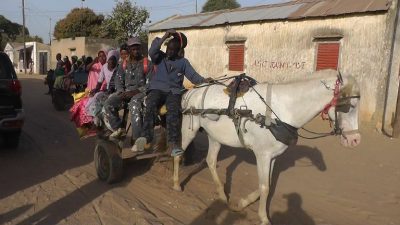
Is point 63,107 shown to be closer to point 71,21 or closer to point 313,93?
point 313,93

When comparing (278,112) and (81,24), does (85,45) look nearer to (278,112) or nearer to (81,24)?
(81,24)

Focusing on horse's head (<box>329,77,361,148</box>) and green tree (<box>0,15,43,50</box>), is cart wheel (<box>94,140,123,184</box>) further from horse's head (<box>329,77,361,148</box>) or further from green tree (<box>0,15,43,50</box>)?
green tree (<box>0,15,43,50</box>)

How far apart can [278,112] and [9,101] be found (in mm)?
5232

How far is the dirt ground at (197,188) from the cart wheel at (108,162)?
0.14 metres

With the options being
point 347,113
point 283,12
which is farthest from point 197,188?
point 283,12

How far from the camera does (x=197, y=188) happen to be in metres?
5.95

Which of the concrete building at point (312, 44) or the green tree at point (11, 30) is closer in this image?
the concrete building at point (312, 44)

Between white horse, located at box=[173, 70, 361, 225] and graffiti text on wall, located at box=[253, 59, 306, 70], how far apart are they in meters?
8.32

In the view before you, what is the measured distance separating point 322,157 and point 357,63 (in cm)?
469

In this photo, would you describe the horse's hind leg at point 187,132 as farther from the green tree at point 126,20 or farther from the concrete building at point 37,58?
the concrete building at point 37,58

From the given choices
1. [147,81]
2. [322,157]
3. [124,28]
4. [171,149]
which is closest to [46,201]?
[171,149]

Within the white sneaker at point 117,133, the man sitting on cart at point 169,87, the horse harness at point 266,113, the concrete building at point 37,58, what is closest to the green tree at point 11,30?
the concrete building at point 37,58

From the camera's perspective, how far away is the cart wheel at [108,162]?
584 centimetres

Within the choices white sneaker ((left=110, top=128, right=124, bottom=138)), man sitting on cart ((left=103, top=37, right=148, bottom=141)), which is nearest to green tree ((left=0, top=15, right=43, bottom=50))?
man sitting on cart ((left=103, top=37, right=148, bottom=141))
